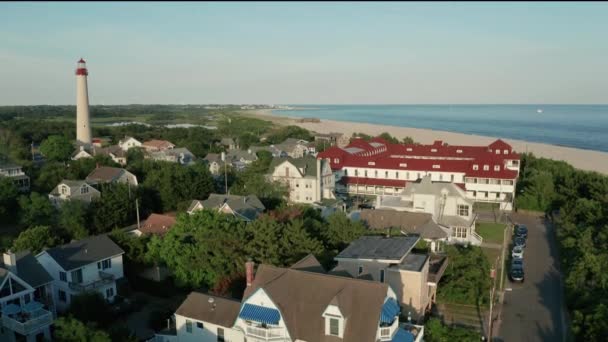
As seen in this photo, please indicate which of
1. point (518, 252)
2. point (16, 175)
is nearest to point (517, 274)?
point (518, 252)

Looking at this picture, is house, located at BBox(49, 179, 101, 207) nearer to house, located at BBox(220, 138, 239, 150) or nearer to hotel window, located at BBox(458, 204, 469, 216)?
hotel window, located at BBox(458, 204, 469, 216)

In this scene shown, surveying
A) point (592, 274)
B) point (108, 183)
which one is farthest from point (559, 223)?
point (108, 183)

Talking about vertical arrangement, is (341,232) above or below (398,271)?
above

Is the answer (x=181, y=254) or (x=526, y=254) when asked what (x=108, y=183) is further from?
(x=526, y=254)

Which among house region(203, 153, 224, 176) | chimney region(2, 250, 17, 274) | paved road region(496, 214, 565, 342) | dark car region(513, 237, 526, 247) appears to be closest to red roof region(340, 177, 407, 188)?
dark car region(513, 237, 526, 247)

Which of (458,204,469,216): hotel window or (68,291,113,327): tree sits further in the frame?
(458,204,469,216): hotel window

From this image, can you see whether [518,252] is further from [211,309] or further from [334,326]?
[211,309]

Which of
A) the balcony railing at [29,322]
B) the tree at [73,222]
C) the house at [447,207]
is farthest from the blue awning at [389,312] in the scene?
the tree at [73,222]
